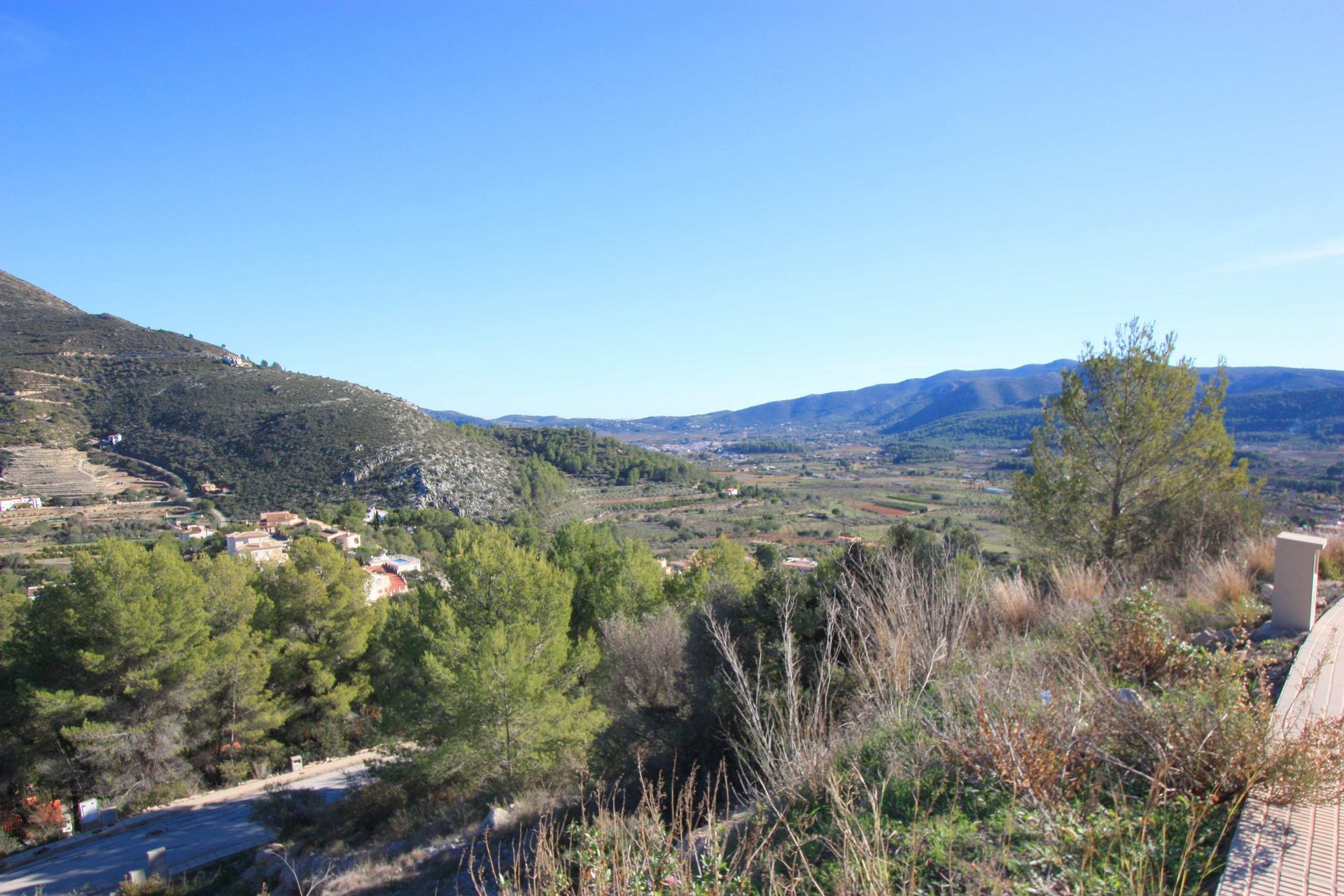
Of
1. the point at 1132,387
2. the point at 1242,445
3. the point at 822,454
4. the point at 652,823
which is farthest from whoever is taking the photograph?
the point at 822,454


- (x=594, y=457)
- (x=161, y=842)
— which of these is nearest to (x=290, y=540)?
(x=161, y=842)

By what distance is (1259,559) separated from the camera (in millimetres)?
7148

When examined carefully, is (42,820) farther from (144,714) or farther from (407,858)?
(407,858)

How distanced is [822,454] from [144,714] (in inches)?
3899

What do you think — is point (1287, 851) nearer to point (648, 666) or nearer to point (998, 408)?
point (648, 666)

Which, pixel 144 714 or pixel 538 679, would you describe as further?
pixel 144 714

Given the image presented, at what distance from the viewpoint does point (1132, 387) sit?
894cm

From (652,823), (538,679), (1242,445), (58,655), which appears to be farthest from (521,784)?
(1242,445)

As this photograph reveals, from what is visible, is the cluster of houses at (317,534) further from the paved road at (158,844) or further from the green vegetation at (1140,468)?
the green vegetation at (1140,468)

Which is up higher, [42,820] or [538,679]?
[538,679]

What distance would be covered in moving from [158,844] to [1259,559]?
661 inches

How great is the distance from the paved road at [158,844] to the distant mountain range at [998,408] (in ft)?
46.8

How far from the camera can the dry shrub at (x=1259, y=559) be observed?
22.8 ft

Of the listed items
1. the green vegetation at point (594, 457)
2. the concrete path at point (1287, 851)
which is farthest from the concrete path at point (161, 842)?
the green vegetation at point (594, 457)
